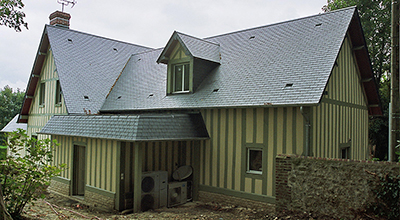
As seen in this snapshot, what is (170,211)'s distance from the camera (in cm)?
988

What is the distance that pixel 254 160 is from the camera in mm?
10258

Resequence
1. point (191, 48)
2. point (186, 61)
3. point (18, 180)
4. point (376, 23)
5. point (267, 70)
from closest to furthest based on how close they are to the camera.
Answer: point (18, 180), point (267, 70), point (191, 48), point (186, 61), point (376, 23)

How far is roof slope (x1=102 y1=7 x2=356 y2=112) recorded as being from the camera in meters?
9.85

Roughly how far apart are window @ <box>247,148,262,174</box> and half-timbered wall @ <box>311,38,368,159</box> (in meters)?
1.69

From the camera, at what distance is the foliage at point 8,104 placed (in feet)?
113

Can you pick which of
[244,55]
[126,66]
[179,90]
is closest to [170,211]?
[179,90]

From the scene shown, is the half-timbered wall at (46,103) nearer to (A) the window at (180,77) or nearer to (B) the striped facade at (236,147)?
(B) the striped facade at (236,147)

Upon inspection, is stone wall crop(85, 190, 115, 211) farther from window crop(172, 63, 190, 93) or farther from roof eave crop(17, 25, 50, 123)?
roof eave crop(17, 25, 50, 123)

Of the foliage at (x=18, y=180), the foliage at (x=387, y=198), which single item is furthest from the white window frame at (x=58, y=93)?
the foliage at (x=387, y=198)

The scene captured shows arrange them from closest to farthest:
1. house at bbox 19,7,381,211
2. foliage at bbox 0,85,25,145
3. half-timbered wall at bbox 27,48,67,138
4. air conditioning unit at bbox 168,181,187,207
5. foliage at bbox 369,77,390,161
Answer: house at bbox 19,7,381,211, air conditioning unit at bbox 168,181,187,207, half-timbered wall at bbox 27,48,67,138, foliage at bbox 369,77,390,161, foliage at bbox 0,85,25,145

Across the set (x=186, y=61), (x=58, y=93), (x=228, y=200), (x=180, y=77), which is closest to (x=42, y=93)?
(x=58, y=93)

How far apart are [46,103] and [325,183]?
49.6ft

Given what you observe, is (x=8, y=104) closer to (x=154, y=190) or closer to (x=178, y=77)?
(x=178, y=77)

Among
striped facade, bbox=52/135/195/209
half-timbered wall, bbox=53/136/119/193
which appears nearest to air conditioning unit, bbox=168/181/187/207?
striped facade, bbox=52/135/195/209
